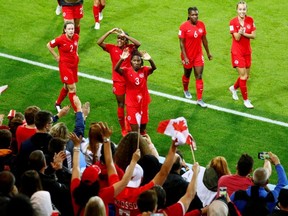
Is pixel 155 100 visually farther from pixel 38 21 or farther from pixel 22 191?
pixel 22 191

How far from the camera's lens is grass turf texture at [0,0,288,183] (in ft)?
43.9

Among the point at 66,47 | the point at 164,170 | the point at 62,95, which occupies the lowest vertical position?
the point at 62,95

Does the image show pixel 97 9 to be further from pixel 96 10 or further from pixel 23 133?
pixel 23 133

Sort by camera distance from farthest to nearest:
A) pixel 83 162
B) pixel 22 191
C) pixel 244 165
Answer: pixel 83 162, pixel 244 165, pixel 22 191

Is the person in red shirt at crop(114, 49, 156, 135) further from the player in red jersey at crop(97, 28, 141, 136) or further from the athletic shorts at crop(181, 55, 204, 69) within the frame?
the athletic shorts at crop(181, 55, 204, 69)

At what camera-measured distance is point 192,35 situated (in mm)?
13914

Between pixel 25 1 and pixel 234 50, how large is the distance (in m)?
6.09

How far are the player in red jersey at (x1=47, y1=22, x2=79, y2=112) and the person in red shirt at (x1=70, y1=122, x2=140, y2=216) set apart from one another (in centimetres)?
482

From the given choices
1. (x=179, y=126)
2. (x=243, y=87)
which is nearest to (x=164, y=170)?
(x=179, y=126)

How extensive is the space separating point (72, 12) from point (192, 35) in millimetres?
3034

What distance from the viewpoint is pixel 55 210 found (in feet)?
26.1

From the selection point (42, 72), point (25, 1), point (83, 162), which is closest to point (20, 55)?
point (42, 72)

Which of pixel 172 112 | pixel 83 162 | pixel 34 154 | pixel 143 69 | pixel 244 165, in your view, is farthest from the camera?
pixel 172 112

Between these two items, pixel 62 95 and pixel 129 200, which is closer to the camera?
pixel 129 200
